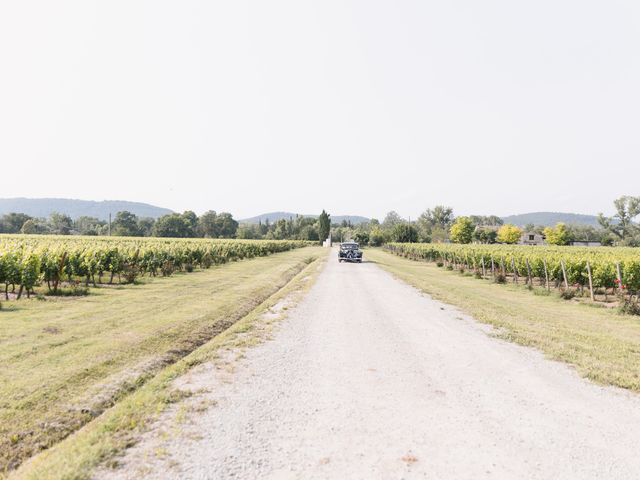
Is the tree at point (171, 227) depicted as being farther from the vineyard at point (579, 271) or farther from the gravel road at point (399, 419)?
the gravel road at point (399, 419)

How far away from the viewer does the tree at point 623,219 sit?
113062mm

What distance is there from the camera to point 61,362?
7367 millimetres

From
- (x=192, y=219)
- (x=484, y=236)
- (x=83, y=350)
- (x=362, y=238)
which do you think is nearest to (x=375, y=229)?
(x=362, y=238)

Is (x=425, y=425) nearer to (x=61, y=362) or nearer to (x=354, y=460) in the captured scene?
(x=354, y=460)

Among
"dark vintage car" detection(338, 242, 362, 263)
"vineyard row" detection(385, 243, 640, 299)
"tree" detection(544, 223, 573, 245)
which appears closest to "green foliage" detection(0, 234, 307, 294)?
"dark vintage car" detection(338, 242, 362, 263)

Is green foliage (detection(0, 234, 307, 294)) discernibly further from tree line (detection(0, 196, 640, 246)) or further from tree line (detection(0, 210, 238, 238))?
tree line (detection(0, 210, 238, 238))

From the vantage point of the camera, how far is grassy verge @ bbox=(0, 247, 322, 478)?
204 inches

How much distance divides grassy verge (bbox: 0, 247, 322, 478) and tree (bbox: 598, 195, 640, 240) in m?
130

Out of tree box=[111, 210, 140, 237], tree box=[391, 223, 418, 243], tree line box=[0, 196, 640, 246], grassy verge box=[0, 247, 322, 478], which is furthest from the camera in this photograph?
tree box=[111, 210, 140, 237]

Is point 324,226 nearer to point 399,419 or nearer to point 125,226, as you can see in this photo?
point 125,226

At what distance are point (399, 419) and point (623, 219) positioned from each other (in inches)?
5435

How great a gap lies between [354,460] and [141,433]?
2440 mm

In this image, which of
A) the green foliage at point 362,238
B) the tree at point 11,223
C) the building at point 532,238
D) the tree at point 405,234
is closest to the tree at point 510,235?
the building at point 532,238

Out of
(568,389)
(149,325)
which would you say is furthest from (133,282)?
(568,389)
